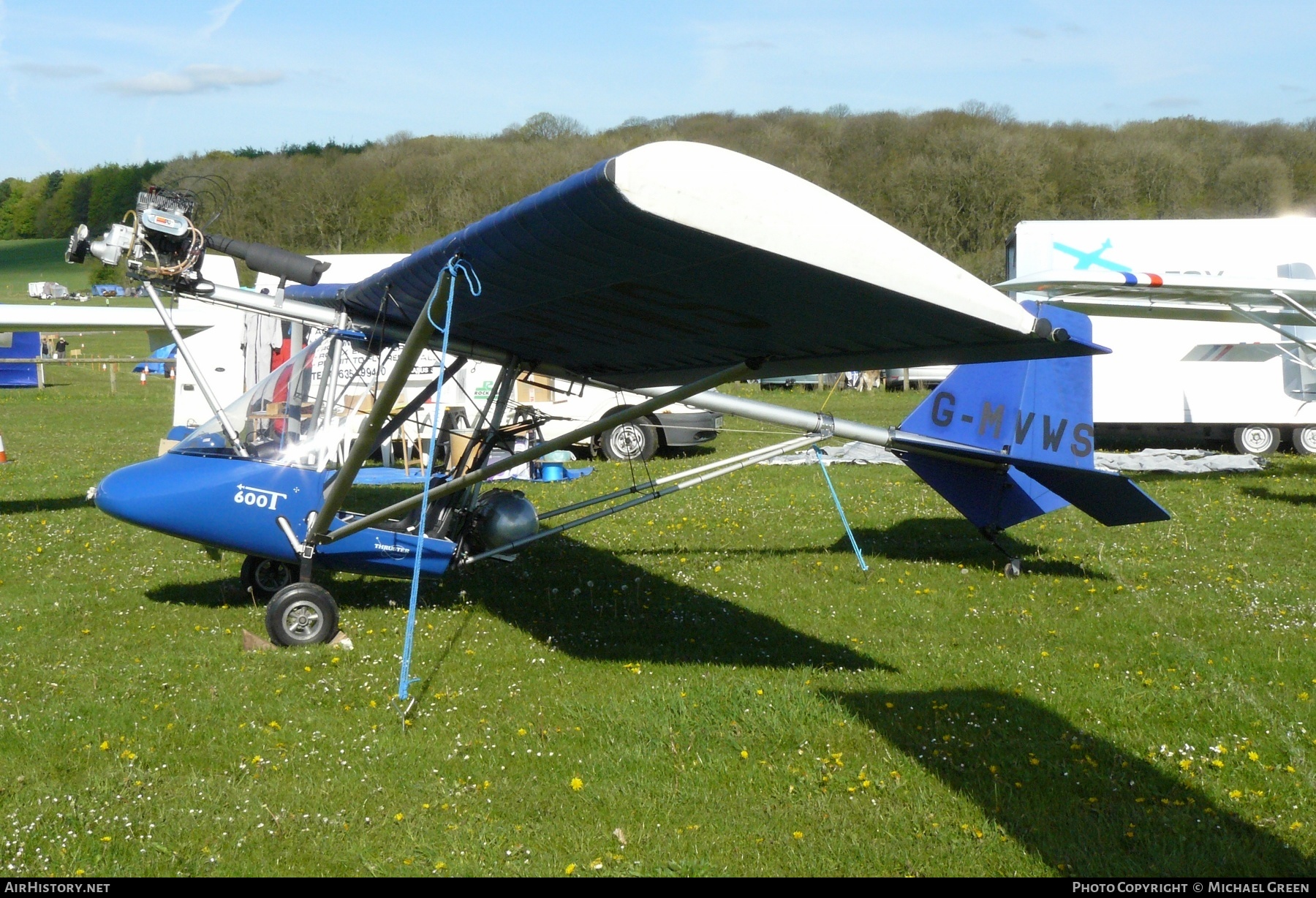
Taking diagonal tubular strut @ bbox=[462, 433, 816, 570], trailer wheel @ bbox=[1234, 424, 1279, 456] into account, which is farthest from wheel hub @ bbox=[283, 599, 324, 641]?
trailer wheel @ bbox=[1234, 424, 1279, 456]

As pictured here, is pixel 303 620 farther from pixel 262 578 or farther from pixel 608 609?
pixel 608 609

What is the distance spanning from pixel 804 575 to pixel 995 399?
7.22 feet

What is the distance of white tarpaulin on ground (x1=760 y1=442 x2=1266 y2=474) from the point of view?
15.4 meters

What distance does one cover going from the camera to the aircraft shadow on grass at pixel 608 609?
6492 mm

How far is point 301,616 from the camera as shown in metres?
6.44

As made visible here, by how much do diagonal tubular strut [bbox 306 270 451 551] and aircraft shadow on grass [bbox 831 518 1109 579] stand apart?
5.10m

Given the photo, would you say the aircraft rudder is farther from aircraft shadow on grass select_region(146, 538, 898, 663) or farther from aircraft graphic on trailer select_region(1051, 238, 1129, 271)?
aircraft graphic on trailer select_region(1051, 238, 1129, 271)

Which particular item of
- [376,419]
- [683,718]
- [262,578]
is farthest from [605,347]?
[262,578]

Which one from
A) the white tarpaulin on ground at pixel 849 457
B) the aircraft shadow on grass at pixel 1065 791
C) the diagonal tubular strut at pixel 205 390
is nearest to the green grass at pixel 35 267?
the white tarpaulin on ground at pixel 849 457

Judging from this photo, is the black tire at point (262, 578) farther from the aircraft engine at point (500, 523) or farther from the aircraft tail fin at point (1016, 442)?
the aircraft tail fin at point (1016, 442)

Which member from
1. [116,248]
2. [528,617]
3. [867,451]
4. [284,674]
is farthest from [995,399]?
[867,451]

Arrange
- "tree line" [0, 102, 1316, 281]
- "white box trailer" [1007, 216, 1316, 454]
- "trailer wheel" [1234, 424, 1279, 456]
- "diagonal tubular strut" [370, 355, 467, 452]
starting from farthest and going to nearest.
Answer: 1. "tree line" [0, 102, 1316, 281]
2. "trailer wheel" [1234, 424, 1279, 456]
3. "white box trailer" [1007, 216, 1316, 454]
4. "diagonal tubular strut" [370, 355, 467, 452]

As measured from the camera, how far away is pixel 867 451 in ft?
55.5

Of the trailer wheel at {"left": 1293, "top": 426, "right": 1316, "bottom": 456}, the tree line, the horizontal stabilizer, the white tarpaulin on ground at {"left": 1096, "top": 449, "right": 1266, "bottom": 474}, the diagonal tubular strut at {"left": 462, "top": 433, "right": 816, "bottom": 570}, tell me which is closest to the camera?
the diagonal tubular strut at {"left": 462, "top": 433, "right": 816, "bottom": 570}
